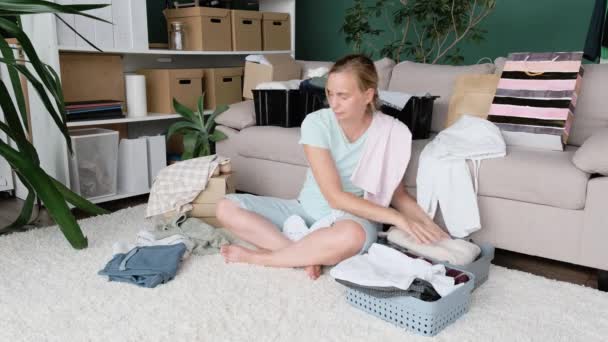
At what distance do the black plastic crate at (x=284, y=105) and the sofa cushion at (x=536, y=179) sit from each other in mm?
960

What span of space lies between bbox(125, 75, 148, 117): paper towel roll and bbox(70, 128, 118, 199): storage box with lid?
20cm

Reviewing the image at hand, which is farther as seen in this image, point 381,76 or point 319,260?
point 381,76

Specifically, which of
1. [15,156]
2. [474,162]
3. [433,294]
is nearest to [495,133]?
[474,162]

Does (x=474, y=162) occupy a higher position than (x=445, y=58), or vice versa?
(x=445, y=58)

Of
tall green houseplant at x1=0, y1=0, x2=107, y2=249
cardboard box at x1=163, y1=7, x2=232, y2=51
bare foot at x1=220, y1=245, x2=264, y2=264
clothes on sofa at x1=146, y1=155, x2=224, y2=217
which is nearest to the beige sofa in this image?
bare foot at x1=220, y1=245, x2=264, y2=264

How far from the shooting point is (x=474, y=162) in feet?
6.79

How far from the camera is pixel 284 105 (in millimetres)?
2793

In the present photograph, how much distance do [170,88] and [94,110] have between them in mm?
481

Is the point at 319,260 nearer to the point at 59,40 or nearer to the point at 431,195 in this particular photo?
the point at 431,195

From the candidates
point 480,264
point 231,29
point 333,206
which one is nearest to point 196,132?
point 231,29

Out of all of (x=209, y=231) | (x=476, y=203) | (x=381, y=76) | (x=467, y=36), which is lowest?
(x=209, y=231)

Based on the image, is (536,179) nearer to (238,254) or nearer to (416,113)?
(416,113)

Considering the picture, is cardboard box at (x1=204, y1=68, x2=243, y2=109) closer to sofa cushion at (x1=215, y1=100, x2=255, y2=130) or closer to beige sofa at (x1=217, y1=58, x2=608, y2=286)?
sofa cushion at (x1=215, y1=100, x2=255, y2=130)

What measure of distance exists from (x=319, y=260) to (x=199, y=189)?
0.77m
